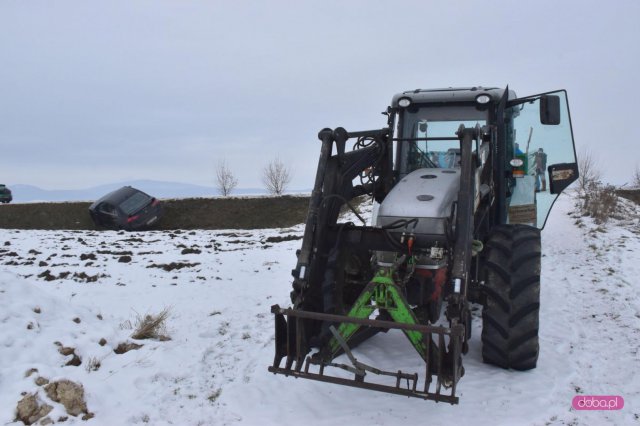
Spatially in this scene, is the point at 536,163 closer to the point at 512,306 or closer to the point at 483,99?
the point at 483,99

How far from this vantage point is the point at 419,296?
4379 millimetres

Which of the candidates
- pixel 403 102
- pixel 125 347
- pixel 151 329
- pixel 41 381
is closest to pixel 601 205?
pixel 403 102

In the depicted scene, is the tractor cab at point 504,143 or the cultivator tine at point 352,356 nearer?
the cultivator tine at point 352,356

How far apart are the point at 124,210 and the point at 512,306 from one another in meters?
16.9

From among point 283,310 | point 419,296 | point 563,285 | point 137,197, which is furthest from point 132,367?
point 137,197

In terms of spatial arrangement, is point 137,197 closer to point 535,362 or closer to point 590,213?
point 590,213

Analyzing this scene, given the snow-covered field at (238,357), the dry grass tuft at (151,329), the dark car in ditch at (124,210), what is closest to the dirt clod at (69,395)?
the snow-covered field at (238,357)

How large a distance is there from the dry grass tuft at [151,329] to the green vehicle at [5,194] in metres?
30.5

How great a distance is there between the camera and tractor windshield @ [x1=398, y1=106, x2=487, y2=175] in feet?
19.6

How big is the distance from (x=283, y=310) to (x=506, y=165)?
372 centimetres

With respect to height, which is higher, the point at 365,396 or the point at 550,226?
the point at 550,226

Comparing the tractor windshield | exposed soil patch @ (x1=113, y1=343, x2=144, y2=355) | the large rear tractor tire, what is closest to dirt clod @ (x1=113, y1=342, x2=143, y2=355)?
exposed soil patch @ (x1=113, y1=343, x2=144, y2=355)

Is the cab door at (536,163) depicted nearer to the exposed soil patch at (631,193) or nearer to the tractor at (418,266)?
the tractor at (418,266)

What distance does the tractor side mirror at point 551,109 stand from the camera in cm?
498
